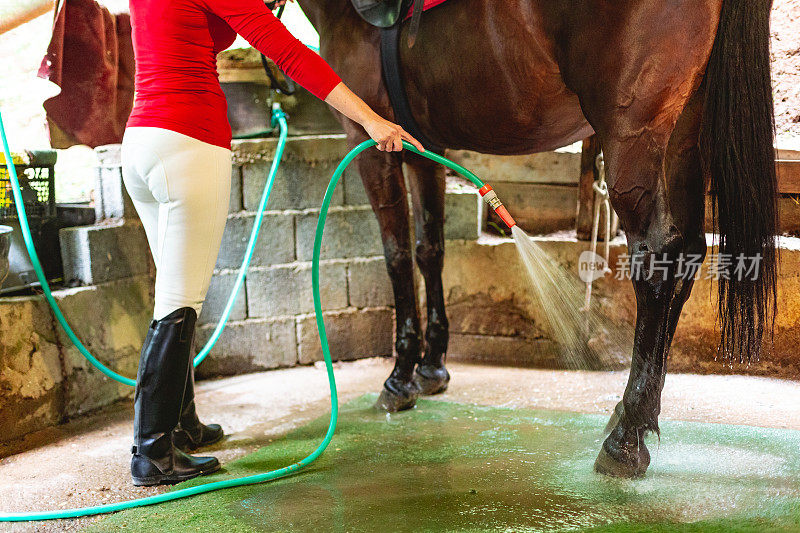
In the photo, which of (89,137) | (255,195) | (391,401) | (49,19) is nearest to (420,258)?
(391,401)

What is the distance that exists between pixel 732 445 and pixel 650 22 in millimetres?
1602

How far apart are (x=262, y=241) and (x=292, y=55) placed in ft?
6.26

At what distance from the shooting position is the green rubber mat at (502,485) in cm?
216

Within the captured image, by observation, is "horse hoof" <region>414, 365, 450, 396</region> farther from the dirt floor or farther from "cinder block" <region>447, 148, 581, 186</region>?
"cinder block" <region>447, 148, 581, 186</region>

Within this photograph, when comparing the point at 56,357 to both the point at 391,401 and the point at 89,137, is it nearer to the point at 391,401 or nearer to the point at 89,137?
the point at 89,137

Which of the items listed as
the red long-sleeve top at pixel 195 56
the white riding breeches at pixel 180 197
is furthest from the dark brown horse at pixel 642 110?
the white riding breeches at pixel 180 197

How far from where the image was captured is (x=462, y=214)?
162 inches

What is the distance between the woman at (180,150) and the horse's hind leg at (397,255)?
81 cm

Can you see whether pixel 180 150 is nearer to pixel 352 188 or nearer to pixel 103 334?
pixel 103 334

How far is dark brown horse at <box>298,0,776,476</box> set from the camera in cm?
219

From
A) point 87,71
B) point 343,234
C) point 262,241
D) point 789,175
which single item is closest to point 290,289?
point 262,241

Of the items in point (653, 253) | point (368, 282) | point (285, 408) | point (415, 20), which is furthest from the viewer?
point (368, 282)

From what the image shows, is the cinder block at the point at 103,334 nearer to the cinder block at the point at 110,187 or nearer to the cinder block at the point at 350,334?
the cinder block at the point at 110,187

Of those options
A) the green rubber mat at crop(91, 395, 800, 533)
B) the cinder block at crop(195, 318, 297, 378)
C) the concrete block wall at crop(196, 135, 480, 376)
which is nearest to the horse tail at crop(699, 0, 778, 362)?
the green rubber mat at crop(91, 395, 800, 533)
